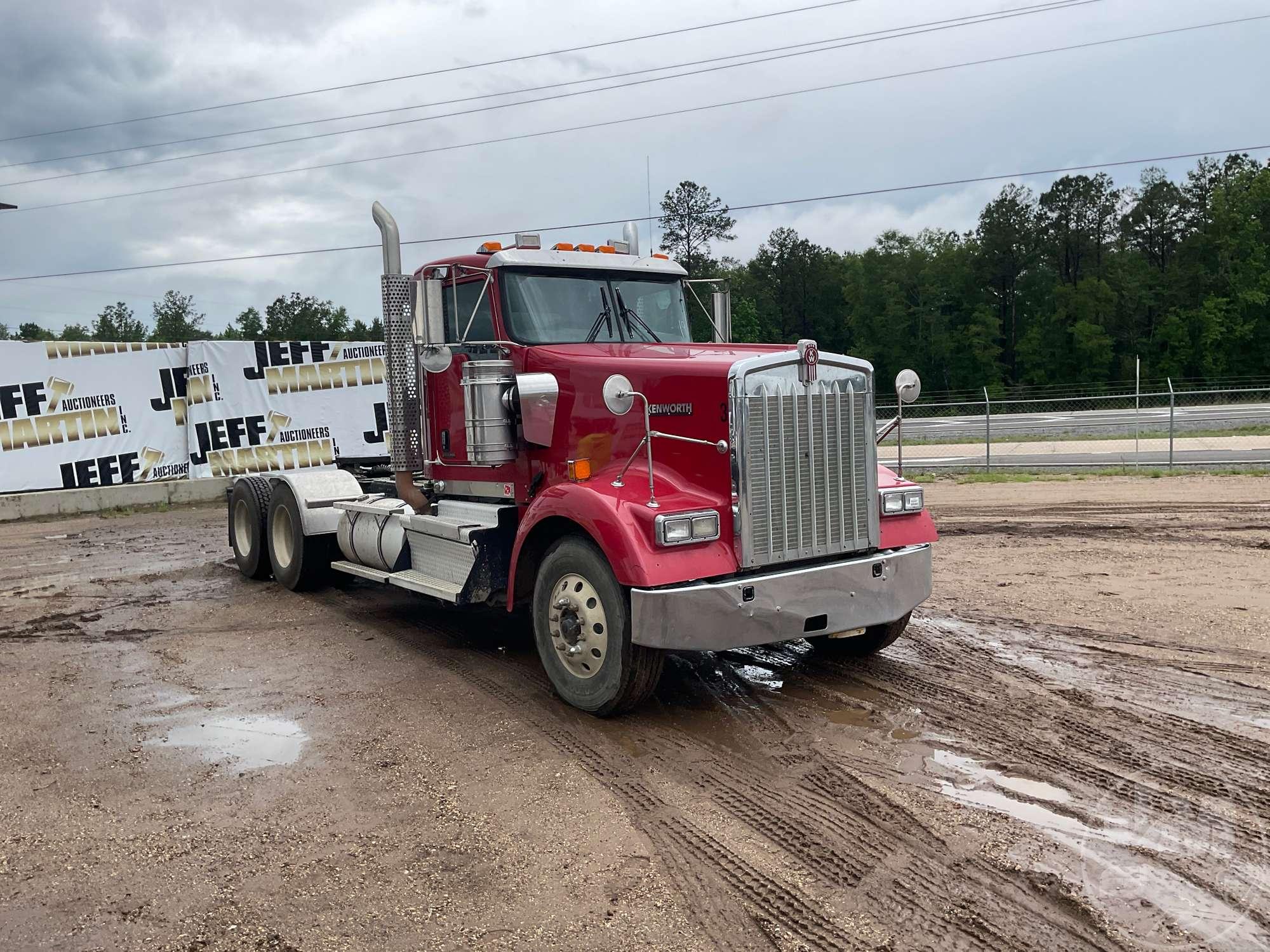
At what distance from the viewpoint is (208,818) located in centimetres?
441

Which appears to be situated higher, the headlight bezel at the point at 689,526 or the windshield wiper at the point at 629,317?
the windshield wiper at the point at 629,317

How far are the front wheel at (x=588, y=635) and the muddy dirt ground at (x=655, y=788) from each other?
20 cm

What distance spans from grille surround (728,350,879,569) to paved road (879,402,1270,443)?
22.4 m

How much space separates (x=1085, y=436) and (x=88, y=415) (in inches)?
962

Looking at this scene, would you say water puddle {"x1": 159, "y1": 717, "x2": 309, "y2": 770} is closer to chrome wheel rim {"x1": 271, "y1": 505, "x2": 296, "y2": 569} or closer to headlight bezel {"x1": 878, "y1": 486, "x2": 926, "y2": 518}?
headlight bezel {"x1": 878, "y1": 486, "x2": 926, "y2": 518}

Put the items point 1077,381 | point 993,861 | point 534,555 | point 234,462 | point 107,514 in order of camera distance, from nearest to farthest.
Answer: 1. point 993,861
2. point 534,555
3. point 107,514
4. point 234,462
5. point 1077,381

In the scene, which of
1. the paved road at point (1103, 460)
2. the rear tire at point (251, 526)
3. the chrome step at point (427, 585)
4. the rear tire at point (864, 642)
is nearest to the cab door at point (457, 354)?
the chrome step at point (427, 585)

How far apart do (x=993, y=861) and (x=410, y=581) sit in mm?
4558

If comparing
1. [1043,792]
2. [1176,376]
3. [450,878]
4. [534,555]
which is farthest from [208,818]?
[1176,376]

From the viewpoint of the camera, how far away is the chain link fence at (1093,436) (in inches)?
795

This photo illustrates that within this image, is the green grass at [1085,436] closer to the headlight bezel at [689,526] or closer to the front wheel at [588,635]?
the front wheel at [588,635]

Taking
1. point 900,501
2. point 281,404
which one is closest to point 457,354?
point 900,501

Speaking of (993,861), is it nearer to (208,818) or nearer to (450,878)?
(450,878)

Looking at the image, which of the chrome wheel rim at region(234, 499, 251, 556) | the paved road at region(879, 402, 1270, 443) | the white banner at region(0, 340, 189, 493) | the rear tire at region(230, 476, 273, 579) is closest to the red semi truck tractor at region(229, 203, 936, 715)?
the rear tire at region(230, 476, 273, 579)
